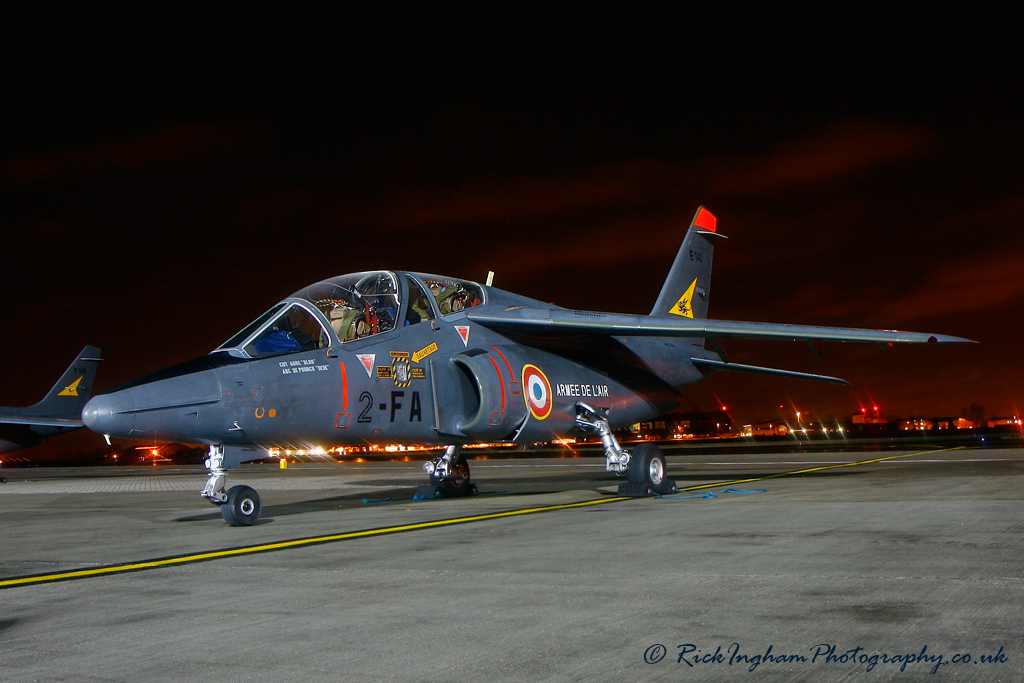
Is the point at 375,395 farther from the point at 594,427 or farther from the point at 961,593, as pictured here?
the point at 961,593

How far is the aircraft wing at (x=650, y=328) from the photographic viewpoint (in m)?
12.5

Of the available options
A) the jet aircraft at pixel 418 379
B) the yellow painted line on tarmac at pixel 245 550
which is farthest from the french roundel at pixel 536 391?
the yellow painted line on tarmac at pixel 245 550

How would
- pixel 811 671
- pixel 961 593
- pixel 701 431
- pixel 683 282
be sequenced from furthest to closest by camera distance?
1. pixel 701 431
2. pixel 683 282
3. pixel 961 593
4. pixel 811 671

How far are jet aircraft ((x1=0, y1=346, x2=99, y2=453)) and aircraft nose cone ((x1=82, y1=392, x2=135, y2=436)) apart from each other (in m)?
22.8

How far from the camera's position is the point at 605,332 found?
12797mm

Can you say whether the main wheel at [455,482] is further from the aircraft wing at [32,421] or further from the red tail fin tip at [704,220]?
the aircraft wing at [32,421]

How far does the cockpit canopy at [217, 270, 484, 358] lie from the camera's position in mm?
9938

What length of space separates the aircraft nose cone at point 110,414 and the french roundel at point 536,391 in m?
5.62

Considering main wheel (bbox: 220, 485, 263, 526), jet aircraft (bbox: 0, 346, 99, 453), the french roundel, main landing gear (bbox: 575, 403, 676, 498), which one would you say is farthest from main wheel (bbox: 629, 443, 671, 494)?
jet aircraft (bbox: 0, 346, 99, 453)

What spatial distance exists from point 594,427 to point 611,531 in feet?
18.2

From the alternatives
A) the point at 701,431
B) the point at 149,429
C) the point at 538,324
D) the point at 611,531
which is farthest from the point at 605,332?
the point at 701,431

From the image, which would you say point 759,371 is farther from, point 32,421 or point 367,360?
point 32,421

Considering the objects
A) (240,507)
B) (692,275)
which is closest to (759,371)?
(692,275)

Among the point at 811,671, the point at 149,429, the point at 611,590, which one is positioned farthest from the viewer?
the point at 149,429
